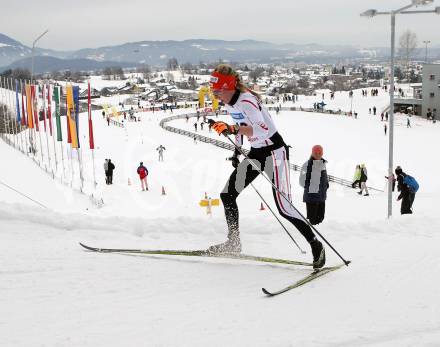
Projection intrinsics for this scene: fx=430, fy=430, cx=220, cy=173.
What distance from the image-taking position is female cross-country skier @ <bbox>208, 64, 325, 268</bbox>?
4730 millimetres

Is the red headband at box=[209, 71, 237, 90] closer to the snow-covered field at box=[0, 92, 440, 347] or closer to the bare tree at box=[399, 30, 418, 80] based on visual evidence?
the snow-covered field at box=[0, 92, 440, 347]

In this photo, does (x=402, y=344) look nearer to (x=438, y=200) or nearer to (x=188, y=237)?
(x=188, y=237)

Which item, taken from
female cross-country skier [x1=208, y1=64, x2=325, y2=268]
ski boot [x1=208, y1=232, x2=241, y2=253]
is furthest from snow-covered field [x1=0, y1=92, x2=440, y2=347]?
female cross-country skier [x1=208, y1=64, x2=325, y2=268]

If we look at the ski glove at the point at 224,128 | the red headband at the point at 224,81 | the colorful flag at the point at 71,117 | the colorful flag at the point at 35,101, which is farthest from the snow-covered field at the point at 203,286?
the colorful flag at the point at 35,101

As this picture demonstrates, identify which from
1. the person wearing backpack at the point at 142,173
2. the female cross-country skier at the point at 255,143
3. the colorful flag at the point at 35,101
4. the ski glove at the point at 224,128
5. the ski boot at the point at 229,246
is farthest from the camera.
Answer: the colorful flag at the point at 35,101

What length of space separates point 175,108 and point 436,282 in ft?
228

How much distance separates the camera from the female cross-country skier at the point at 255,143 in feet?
15.5

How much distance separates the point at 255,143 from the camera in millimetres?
4938

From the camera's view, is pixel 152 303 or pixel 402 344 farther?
pixel 152 303

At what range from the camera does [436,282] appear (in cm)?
447

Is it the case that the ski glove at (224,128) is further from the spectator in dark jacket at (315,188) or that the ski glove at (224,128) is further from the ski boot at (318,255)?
the spectator in dark jacket at (315,188)

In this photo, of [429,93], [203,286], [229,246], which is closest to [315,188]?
[229,246]

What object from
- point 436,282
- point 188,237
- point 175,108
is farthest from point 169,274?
point 175,108

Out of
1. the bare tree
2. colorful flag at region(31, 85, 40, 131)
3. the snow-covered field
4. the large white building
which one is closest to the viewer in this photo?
the snow-covered field
